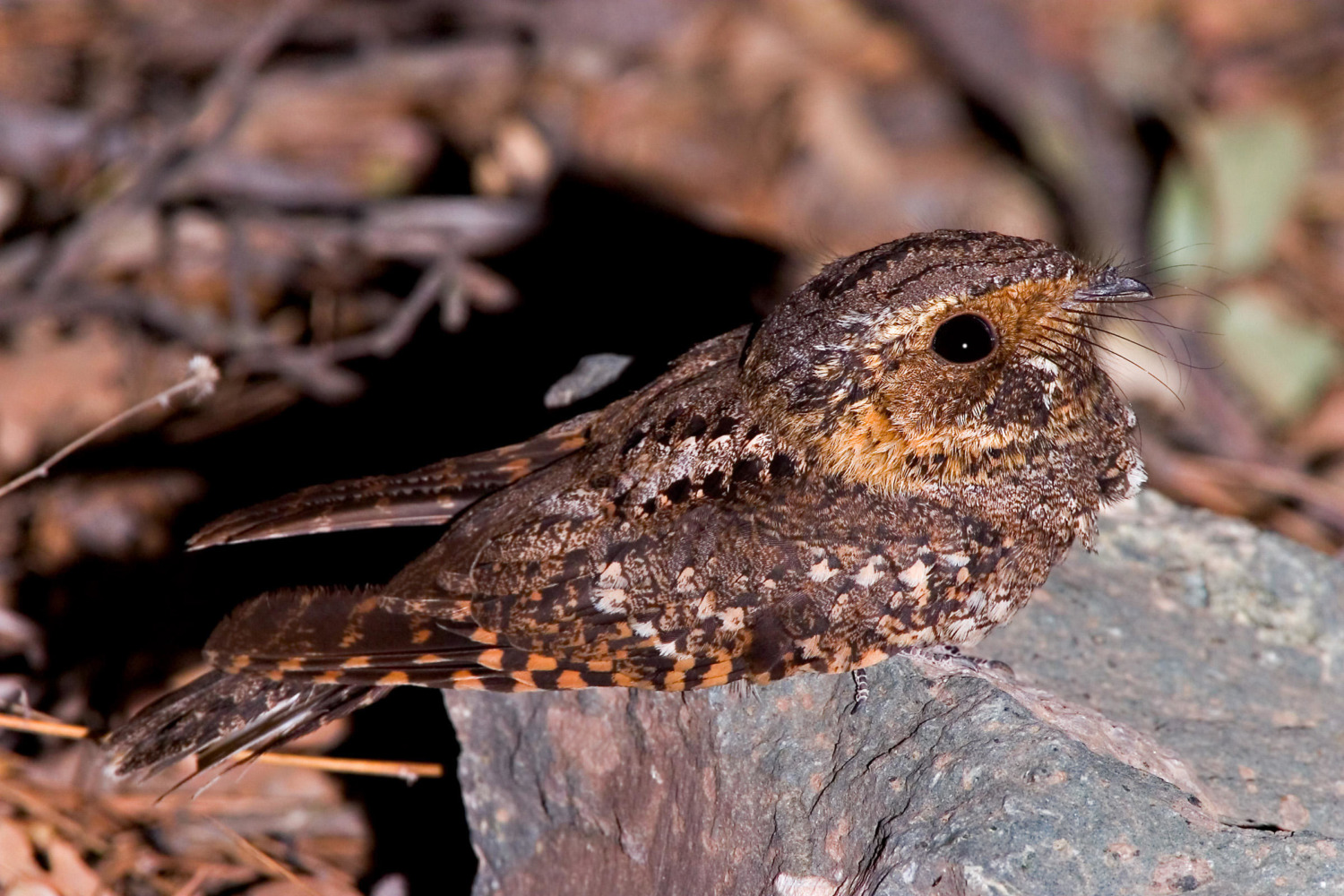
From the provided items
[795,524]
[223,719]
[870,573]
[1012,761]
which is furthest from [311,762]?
[1012,761]

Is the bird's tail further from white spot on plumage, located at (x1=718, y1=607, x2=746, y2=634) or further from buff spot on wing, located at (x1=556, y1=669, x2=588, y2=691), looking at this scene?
white spot on plumage, located at (x1=718, y1=607, x2=746, y2=634)

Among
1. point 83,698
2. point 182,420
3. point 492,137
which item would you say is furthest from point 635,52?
point 83,698

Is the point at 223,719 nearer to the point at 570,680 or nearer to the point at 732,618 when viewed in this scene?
the point at 570,680

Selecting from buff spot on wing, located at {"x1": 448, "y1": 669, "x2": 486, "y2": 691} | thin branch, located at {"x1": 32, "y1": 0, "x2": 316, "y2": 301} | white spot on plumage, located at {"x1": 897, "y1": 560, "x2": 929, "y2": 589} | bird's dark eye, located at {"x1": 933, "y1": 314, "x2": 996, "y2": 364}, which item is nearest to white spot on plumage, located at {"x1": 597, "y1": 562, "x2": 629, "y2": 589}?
buff spot on wing, located at {"x1": 448, "y1": 669, "x2": 486, "y2": 691}

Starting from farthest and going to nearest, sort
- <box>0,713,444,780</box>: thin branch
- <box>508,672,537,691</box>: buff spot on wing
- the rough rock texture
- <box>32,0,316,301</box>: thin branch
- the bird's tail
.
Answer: <box>32,0,316,301</box>: thin branch
<box>0,713,444,780</box>: thin branch
the bird's tail
<box>508,672,537,691</box>: buff spot on wing
the rough rock texture

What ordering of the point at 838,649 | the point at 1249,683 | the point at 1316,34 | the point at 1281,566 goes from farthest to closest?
the point at 1316,34 < the point at 1281,566 < the point at 1249,683 < the point at 838,649

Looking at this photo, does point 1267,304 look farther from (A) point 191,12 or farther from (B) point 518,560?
(A) point 191,12

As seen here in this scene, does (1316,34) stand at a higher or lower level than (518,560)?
higher
